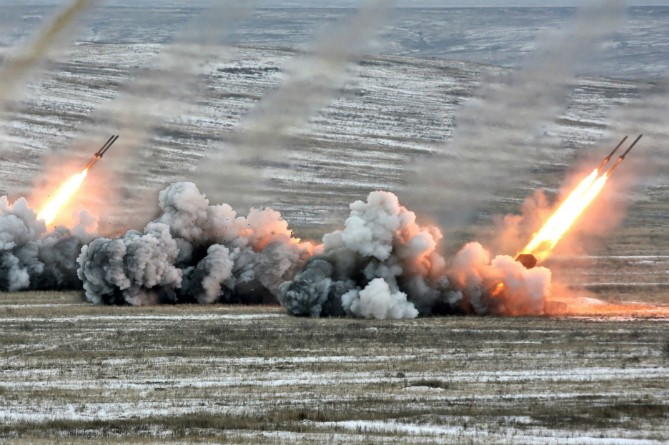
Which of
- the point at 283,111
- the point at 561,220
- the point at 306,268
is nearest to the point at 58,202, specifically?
the point at 306,268

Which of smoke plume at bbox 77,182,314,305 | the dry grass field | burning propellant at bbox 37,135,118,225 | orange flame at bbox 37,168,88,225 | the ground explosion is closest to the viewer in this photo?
the dry grass field

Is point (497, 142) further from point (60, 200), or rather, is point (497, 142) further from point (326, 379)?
point (326, 379)

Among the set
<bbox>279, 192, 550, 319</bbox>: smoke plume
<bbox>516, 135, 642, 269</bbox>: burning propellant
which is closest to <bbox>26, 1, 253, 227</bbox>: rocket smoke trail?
<bbox>516, 135, 642, 269</bbox>: burning propellant

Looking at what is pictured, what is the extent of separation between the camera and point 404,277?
54.6 m

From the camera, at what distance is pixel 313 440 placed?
102 ft

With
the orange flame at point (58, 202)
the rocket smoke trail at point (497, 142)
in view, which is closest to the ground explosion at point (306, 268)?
the orange flame at point (58, 202)

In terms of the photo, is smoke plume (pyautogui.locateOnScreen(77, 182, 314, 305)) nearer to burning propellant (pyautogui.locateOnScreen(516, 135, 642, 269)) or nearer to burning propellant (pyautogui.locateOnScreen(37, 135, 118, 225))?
burning propellant (pyautogui.locateOnScreen(516, 135, 642, 269))

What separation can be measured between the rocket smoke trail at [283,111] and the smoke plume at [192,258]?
20792mm

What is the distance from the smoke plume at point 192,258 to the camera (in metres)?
57.9

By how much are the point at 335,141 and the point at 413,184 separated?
28247 millimetres

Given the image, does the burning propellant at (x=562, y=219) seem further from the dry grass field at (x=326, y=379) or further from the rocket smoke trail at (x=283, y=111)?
the rocket smoke trail at (x=283, y=111)

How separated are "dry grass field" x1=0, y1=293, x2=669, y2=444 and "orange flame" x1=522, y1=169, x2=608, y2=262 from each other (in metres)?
8.88

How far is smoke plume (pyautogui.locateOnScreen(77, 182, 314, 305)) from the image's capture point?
5788cm

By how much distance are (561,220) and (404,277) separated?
10310 millimetres
